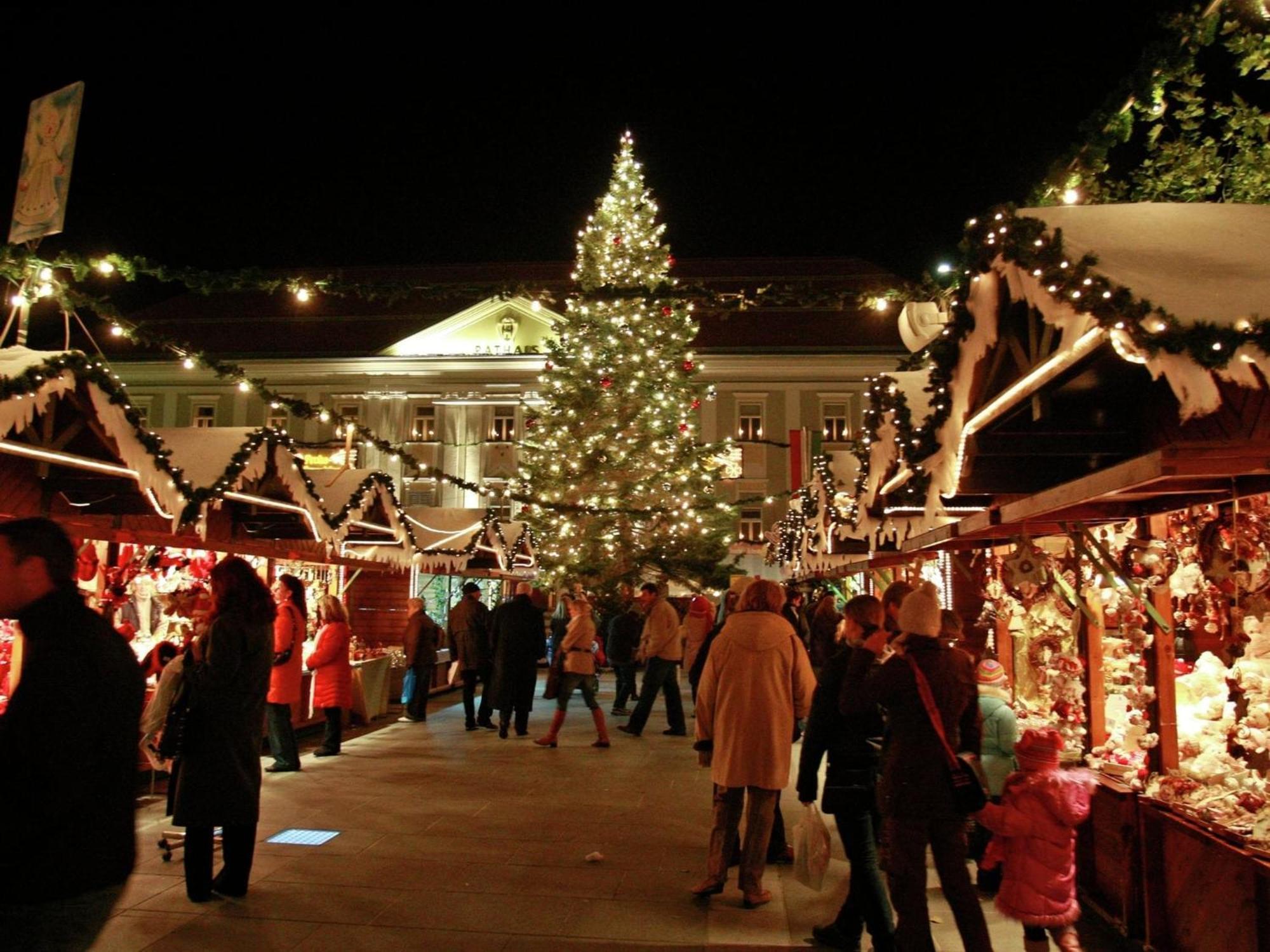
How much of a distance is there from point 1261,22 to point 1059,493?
9.63 ft

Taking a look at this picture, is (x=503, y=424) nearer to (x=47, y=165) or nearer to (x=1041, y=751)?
(x=47, y=165)

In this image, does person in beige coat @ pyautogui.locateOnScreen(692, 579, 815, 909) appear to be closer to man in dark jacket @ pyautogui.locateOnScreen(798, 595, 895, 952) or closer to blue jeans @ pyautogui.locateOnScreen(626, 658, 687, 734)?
man in dark jacket @ pyautogui.locateOnScreen(798, 595, 895, 952)

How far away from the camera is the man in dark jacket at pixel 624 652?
15.5 meters

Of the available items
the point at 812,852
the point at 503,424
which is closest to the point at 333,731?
the point at 812,852

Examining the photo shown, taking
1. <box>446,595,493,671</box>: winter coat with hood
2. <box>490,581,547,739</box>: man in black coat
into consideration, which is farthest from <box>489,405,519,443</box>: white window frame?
<box>490,581,547,739</box>: man in black coat

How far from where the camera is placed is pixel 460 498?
38.7 meters

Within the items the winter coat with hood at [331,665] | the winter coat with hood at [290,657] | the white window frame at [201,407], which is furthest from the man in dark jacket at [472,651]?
the white window frame at [201,407]

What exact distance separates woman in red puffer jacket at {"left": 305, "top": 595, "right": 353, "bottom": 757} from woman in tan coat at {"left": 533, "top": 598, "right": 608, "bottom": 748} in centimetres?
263

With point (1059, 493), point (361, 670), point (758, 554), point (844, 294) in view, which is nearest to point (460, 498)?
point (758, 554)

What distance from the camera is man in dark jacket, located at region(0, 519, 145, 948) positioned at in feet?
7.66

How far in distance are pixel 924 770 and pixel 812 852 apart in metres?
1.32

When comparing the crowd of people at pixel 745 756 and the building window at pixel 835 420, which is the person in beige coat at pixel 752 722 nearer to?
the crowd of people at pixel 745 756

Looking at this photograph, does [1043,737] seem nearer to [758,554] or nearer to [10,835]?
[10,835]

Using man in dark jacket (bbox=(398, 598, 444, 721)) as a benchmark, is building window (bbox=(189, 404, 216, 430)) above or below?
above
